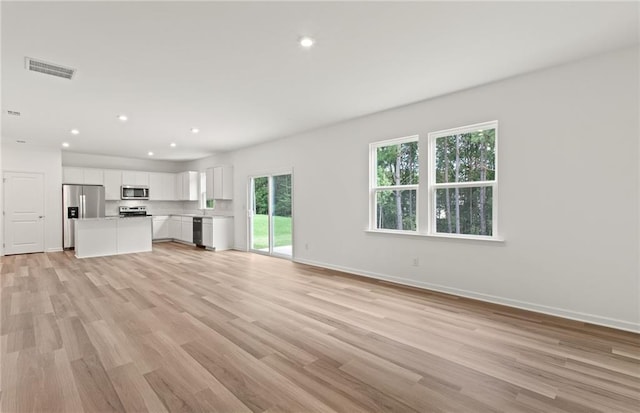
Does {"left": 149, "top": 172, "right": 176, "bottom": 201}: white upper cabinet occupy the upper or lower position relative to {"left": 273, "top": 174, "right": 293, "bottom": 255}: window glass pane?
upper

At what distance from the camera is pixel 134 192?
31.2 ft

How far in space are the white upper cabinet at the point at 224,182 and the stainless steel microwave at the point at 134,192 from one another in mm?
2695

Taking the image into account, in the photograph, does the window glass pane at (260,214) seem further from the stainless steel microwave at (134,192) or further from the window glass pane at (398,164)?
the stainless steel microwave at (134,192)

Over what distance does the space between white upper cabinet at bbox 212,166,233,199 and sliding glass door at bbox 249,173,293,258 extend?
940 millimetres

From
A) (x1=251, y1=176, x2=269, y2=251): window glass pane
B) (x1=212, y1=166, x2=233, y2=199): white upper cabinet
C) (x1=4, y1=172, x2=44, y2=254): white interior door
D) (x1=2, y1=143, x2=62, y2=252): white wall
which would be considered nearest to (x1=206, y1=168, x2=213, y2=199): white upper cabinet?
(x1=212, y1=166, x2=233, y2=199): white upper cabinet

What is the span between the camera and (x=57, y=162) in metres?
7.93

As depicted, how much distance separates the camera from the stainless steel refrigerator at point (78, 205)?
8117 millimetres

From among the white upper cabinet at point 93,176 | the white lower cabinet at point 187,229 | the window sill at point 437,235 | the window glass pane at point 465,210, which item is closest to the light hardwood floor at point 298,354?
the window sill at point 437,235

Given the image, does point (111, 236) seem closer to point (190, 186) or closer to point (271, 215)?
point (190, 186)

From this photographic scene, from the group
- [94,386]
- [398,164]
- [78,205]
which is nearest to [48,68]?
[94,386]

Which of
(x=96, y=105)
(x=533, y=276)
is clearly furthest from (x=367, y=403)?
(x=96, y=105)

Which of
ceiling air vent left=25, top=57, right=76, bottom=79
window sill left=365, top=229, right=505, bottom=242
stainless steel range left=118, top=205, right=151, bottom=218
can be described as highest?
ceiling air vent left=25, top=57, right=76, bottom=79

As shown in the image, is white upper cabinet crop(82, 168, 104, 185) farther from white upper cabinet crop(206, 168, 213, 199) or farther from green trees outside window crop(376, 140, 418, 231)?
green trees outside window crop(376, 140, 418, 231)

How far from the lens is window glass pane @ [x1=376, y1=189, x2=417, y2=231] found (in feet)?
15.5
